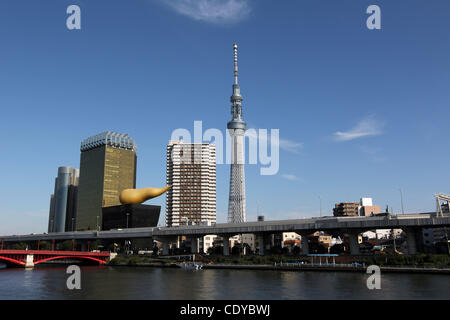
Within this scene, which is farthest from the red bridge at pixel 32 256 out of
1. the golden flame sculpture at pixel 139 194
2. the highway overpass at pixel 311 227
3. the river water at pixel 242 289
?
the golden flame sculpture at pixel 139 194

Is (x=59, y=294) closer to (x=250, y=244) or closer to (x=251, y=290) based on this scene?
(x=251, y=290)

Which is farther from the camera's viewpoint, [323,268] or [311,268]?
[311,268]

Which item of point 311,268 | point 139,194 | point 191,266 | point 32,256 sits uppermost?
point 139,194

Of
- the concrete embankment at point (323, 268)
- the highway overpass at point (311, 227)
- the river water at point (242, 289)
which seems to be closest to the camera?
the river water at point (242, 289)

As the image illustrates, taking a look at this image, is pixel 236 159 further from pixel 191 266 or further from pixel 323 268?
pixel 323 268

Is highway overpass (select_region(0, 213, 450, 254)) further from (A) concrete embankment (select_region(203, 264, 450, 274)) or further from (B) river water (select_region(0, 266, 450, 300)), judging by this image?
(B) river water (select_region(0, 266, 450, 300))

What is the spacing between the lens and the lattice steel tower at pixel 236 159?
576 ft

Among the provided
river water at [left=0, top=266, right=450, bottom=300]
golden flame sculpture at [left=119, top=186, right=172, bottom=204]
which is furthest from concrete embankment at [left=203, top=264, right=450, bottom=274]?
golden flame sculpture at [left=119, top=186, right=172, bottom=204]

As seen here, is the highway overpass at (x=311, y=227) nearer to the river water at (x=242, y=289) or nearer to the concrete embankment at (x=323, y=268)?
the concrete embankment at (x=323, y=268)

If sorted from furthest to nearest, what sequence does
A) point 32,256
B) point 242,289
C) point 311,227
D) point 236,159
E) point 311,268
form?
1. point 236,159
2. point 32,256
3. point 311,227
4. point 311,268
5. point 242,289

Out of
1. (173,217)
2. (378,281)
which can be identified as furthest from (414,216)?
(173,217)

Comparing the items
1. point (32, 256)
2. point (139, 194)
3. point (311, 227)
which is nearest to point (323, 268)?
point (311, 227)

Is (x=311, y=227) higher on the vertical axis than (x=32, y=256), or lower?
higher

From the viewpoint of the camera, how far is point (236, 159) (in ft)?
597
